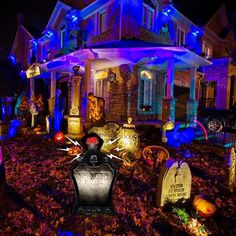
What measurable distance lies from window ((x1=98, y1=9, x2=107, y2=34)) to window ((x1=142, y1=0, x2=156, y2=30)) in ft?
7.39

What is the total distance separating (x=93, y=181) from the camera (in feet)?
13.6

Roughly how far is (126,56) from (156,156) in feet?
18.8

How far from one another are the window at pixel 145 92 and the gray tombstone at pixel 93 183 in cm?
989

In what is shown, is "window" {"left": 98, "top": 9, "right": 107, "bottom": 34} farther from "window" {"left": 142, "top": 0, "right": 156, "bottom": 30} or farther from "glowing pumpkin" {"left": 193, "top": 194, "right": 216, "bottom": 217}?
"glowing pumpkin" {"left": 193, "top": 194, "right": 216, "bottom": 217}

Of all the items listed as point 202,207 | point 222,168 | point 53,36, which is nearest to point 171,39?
point 53,36

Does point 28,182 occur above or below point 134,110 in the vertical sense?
below

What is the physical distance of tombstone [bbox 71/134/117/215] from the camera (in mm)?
4102

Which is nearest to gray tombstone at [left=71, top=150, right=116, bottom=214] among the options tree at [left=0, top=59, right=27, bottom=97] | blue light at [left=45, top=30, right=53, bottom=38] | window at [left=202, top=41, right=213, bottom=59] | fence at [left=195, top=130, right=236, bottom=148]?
fence at [left=195, top=130, right=236, bottom=148]

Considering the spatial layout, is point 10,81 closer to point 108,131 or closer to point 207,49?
point 108,131

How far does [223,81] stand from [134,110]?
903 cm

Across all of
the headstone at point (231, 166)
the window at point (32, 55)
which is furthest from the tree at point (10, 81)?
the headstone at point (231, 166)

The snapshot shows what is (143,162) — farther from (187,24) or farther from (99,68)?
(187,24)

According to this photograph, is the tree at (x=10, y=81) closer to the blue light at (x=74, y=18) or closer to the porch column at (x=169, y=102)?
the blue light at (x=74, y=18)

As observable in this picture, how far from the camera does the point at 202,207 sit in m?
4.63
